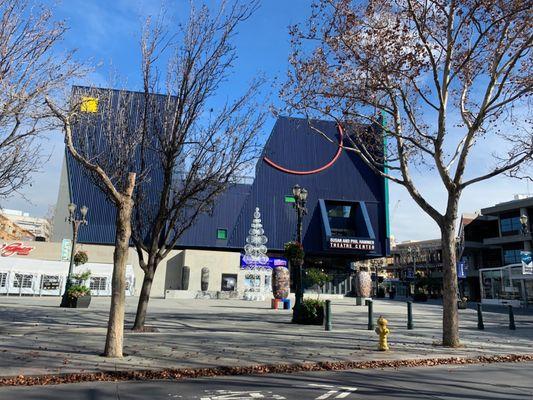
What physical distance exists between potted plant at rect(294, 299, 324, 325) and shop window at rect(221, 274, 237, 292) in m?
32.5

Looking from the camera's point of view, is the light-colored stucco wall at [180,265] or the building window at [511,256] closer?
the light-colored stucco wall at [180,265]

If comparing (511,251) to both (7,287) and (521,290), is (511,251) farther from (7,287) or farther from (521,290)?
(7,287)

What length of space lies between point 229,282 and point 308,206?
56.8 ft

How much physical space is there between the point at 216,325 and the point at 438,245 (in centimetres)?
9148

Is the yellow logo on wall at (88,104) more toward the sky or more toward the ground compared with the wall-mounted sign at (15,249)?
more toward the sky

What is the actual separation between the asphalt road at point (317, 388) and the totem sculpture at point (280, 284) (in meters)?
22.7

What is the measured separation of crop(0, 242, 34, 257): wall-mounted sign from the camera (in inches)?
1620

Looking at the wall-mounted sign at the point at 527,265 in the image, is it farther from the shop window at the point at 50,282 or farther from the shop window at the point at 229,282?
the shop window at the point at 50,282

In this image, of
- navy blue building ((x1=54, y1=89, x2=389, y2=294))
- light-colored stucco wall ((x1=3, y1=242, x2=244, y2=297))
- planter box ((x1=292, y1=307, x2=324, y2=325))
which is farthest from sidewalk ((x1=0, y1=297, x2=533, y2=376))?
navy blue building ((x1=54, y1=89, x2=389, y2=294))

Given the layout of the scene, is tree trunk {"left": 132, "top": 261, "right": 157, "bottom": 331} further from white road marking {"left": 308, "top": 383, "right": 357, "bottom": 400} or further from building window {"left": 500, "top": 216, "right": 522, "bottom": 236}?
building window {"left": 500, "top": 216, "right": 522, "bottom": 236}

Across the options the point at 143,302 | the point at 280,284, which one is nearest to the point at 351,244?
the point at 280,284

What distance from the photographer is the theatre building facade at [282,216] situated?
52000 mm

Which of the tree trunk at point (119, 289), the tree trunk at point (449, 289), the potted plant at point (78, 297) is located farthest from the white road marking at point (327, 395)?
the potted plant at point (78, 297)

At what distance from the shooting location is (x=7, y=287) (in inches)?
1396
